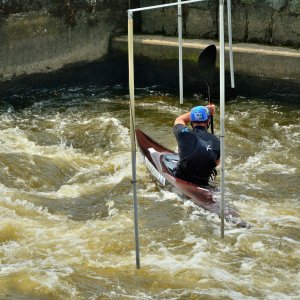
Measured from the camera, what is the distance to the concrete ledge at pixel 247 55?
36.6ft

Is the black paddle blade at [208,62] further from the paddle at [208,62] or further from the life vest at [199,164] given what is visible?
the life vest at [199,164]

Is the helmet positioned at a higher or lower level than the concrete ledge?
lower

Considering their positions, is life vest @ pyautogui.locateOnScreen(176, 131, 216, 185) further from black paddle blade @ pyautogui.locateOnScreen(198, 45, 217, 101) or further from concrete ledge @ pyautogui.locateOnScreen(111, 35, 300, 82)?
concrete ledge @ pyautogui.locateOnScreen(111, 35, 300, 82)

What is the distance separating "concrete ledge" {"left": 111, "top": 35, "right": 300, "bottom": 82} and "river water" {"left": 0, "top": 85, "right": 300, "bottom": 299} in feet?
2.10

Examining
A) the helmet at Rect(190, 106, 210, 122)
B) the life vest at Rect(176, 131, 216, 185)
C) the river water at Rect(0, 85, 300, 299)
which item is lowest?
the river water at Rect(0, 85, 300, 299)

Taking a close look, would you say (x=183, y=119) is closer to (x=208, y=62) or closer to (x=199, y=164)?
(x=199, y=164)

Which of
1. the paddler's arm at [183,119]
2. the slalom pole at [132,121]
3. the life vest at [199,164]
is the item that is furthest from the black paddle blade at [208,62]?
the slalom pole at [132,121]

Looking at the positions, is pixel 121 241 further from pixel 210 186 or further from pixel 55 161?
pixel 55 161

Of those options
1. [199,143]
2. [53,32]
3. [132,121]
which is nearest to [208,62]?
[199,143]

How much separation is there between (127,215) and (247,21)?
5953 mm

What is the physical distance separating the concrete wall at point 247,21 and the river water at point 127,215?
4.43ft

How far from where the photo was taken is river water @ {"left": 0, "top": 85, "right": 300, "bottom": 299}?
5.72m

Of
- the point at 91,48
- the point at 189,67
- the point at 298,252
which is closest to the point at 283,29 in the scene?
the point at 189,67

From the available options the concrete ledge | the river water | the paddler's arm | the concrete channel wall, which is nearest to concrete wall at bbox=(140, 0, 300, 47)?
the concrete channel wall
